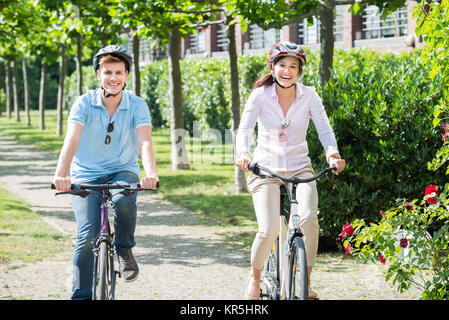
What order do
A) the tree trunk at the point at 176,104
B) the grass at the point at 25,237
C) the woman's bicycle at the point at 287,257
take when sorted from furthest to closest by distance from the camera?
the tree trunk at the point at 176,104, the grass at the point at 25,237, the woman's bicycle at the point at 287,257

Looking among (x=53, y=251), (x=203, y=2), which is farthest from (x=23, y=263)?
(x=203, y=2)

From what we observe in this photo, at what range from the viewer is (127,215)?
14.8 feet

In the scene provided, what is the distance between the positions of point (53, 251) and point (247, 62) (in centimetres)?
1396

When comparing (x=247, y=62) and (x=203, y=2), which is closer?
(x=203, y=2)

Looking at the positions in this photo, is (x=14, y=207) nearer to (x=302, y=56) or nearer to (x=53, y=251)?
(x=53, y=251)

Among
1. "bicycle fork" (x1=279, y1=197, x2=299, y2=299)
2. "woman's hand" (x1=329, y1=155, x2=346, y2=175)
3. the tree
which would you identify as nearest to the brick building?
the tree

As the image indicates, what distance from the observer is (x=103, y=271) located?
4113mm

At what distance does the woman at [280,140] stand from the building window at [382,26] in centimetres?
1876

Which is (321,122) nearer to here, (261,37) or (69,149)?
(69,149)

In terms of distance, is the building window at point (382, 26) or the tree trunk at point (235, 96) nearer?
the tree trunk at point (235, 96)

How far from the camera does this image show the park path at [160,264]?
6004mm

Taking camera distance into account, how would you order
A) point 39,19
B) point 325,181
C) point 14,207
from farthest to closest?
point 39,19 → point 14,207 → point 325,181

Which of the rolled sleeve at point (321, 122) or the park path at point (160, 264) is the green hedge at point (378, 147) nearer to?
the park path at point (160, 264)

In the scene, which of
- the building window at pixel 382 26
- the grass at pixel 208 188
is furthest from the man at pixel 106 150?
the building window at pixel 382 26
